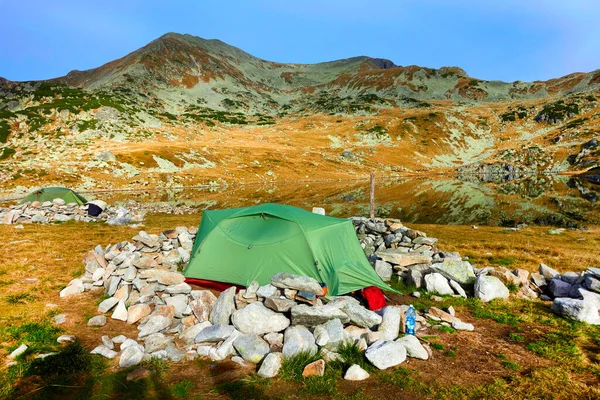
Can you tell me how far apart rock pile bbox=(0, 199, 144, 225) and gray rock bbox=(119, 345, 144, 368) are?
75.5ft

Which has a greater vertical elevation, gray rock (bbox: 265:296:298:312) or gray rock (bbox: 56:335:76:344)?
gray rock (bbox: 265:296:298:312)

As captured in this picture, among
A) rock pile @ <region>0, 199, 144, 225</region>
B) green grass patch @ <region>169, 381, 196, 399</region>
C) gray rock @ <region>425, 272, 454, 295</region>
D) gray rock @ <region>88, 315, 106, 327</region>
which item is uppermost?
gray rock @ <region>425, 272, 454, 295</region>

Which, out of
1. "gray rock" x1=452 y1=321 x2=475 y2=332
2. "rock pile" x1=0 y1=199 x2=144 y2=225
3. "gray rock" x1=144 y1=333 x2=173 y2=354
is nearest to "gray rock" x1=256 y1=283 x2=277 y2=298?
"gray rock" x1=144 y1=333 x2=173 y2=354

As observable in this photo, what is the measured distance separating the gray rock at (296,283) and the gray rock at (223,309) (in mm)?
1397

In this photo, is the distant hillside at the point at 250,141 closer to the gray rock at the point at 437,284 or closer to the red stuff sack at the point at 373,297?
the red stuff sack at the point at 373,297

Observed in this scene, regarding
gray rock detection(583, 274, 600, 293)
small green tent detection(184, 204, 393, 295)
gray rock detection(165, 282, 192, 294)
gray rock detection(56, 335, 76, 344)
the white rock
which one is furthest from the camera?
small green tent detection(184, 204, 393, 295)

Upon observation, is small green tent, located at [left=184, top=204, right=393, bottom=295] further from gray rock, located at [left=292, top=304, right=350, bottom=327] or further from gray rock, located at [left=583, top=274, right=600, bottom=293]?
gray rock, located at [left=583, top=274, right=600, bottom=293]

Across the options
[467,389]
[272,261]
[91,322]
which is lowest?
[91,322]

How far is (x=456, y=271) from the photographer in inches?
531

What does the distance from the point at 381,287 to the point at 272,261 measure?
168 inches

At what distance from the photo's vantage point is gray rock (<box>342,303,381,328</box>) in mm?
9258

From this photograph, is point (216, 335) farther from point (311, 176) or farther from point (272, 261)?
point (311, 176)

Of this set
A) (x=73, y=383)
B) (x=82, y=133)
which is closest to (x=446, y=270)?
(x=73, y=383)

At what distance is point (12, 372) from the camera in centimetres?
751
